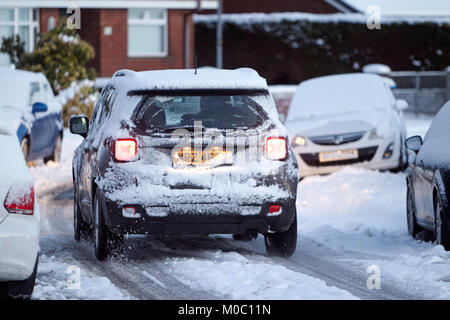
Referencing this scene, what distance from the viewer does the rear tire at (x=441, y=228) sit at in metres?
10.6

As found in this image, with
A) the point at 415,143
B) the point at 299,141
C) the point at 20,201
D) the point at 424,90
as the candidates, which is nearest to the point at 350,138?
the point at 299,141

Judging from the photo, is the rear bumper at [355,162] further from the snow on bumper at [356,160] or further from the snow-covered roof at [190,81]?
the snow-covered roof at [190,81]

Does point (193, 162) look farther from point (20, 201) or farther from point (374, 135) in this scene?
point (374, 135)

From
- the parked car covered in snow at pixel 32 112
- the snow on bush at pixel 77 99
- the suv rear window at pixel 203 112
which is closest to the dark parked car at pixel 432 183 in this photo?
the suv rear window at pixel 203 112

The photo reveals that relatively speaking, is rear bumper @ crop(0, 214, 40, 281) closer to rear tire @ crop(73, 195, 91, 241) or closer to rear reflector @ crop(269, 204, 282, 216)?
rear reflector @ crop(269, 204, 282, 216)

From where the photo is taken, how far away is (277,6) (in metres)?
54.8

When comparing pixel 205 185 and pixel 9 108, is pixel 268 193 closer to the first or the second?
pixel 205 185

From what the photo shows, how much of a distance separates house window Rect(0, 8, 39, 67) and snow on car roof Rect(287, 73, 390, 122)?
20.4m

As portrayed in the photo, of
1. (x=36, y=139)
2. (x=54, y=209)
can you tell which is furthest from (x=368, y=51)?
(x=54, y=209)

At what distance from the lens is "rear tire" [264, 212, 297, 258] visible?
10781 mm

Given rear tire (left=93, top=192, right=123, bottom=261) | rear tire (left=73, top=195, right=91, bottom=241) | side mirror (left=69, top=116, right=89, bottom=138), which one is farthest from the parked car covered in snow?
rear tire (left=93, top=192, right=123, bottom=261)

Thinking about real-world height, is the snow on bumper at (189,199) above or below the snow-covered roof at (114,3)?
below

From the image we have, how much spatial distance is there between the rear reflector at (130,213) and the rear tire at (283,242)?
1.47 m

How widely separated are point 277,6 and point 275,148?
4509cm
